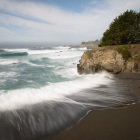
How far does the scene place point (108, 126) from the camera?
7.44m

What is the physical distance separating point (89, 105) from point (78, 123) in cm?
211

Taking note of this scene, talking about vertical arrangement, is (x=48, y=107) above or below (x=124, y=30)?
below

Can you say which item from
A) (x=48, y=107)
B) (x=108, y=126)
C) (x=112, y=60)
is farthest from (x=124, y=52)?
(x=108, y=126)

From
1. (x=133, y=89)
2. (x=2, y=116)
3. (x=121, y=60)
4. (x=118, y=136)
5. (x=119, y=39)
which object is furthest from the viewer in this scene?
(x=119, y=39)

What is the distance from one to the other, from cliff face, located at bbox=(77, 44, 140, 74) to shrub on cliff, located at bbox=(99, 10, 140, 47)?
4.32 meters

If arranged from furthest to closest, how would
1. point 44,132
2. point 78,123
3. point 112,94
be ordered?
point 112,94, point 78,123, point 44,132

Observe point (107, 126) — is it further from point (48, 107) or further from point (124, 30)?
point (124, 30)

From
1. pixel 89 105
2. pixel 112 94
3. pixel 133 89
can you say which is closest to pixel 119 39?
pixel 133 89

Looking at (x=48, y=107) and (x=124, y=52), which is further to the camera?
(x=124, y=52)

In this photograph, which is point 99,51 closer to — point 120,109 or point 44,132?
point 120,109

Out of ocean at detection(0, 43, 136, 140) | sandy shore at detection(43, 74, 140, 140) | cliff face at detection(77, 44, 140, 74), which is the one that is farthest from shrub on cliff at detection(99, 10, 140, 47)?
sandy shore at detection(43, 74, 140, 140)

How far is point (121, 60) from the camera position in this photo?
1877 centimetres

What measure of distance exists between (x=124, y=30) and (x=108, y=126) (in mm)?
19303

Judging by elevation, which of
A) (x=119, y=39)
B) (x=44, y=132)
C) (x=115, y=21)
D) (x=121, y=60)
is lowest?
(x=44, y=132)
